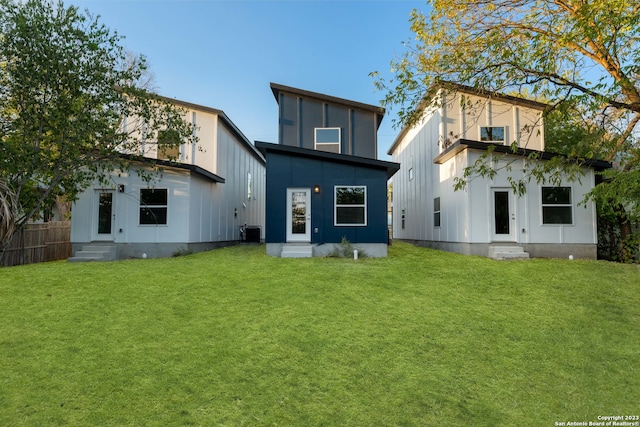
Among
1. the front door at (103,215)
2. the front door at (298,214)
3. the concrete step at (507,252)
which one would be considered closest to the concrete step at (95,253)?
the front door at (103,215)

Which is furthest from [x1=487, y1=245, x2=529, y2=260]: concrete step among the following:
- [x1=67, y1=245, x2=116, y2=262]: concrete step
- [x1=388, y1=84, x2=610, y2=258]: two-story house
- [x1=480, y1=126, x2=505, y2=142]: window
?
[x1=67, y1=245, x2=116, y2=262]: concrete step

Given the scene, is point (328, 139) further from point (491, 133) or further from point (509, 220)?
point (509, 220)

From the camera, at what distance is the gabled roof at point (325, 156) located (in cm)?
1093

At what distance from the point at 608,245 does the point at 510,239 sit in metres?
3.53

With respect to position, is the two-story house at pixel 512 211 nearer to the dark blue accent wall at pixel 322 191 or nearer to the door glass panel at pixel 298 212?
the dark blue accent wall at pixel 322 191

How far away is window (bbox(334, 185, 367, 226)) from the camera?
36.4ft

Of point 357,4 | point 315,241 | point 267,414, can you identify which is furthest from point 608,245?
point 267,414

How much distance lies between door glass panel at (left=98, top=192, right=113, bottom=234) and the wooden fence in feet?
6.95

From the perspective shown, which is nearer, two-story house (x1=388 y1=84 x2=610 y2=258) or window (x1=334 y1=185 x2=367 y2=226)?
two-story house (x1=388 y1=84 x2=610 y2=258)

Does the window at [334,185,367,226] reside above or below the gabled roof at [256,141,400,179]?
below

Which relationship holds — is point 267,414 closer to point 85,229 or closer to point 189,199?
point 189,199

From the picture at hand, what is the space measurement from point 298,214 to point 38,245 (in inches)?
370

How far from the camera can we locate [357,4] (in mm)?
12664

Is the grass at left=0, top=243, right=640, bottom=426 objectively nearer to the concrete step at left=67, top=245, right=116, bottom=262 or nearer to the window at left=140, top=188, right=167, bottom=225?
the concrete step at left=67, top=245, right=116, bottom=262
